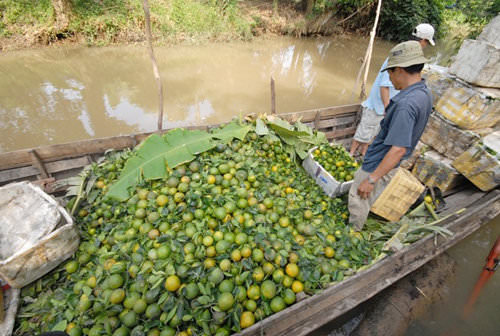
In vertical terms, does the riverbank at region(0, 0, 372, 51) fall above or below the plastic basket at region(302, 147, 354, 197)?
Result: above

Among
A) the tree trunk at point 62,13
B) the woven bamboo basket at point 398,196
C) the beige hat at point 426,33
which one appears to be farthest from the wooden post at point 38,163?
the tree trunk at point 62,13

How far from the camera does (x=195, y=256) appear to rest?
1.96 m

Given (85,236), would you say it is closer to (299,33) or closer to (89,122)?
(89,122)

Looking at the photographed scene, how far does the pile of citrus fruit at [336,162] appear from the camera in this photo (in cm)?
337

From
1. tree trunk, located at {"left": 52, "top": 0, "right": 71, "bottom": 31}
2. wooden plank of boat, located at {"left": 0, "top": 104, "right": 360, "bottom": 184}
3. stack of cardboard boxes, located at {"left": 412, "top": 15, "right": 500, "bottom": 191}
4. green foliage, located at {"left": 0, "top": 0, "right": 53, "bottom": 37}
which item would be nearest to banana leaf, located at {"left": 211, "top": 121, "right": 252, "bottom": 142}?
wooden plank of boat, located at {"left": 0, "top": 104, "right": 360, "bottom": 184}

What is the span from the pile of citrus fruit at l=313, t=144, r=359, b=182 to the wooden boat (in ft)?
2.53

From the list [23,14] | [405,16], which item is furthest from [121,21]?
[405,16]

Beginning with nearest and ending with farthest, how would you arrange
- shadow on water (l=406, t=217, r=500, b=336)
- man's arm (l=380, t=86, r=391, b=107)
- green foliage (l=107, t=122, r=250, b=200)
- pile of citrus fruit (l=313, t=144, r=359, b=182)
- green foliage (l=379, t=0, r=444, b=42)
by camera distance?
green foliage (l=107, t=122, r=250, b=200) < shadow on water (l=406, t=217, r=500, b=336) < pile of citrus fruit (l=313, t=144, r=359, b=182) < man's arm (l=380, t=86, r=391, b=107) < green foliage (l=379, t=0, r=444, b=42)

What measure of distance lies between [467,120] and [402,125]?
2424 millimetres

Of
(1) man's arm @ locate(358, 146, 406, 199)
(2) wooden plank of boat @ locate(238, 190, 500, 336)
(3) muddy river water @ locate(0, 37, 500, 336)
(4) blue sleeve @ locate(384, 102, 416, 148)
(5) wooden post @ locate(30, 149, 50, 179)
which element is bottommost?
(3) muddy river water @ locate(0, 37, 500, 336)

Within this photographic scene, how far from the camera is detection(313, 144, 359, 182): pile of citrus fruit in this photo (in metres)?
3.37

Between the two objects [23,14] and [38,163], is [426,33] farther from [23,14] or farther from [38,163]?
[23,14]

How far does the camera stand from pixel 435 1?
15562 mm

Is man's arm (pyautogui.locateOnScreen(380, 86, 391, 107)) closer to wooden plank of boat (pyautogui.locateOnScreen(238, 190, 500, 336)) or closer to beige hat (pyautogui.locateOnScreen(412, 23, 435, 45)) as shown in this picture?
beige hat (pyautogui.locateOnScreen(412, 23, 435, 45))
